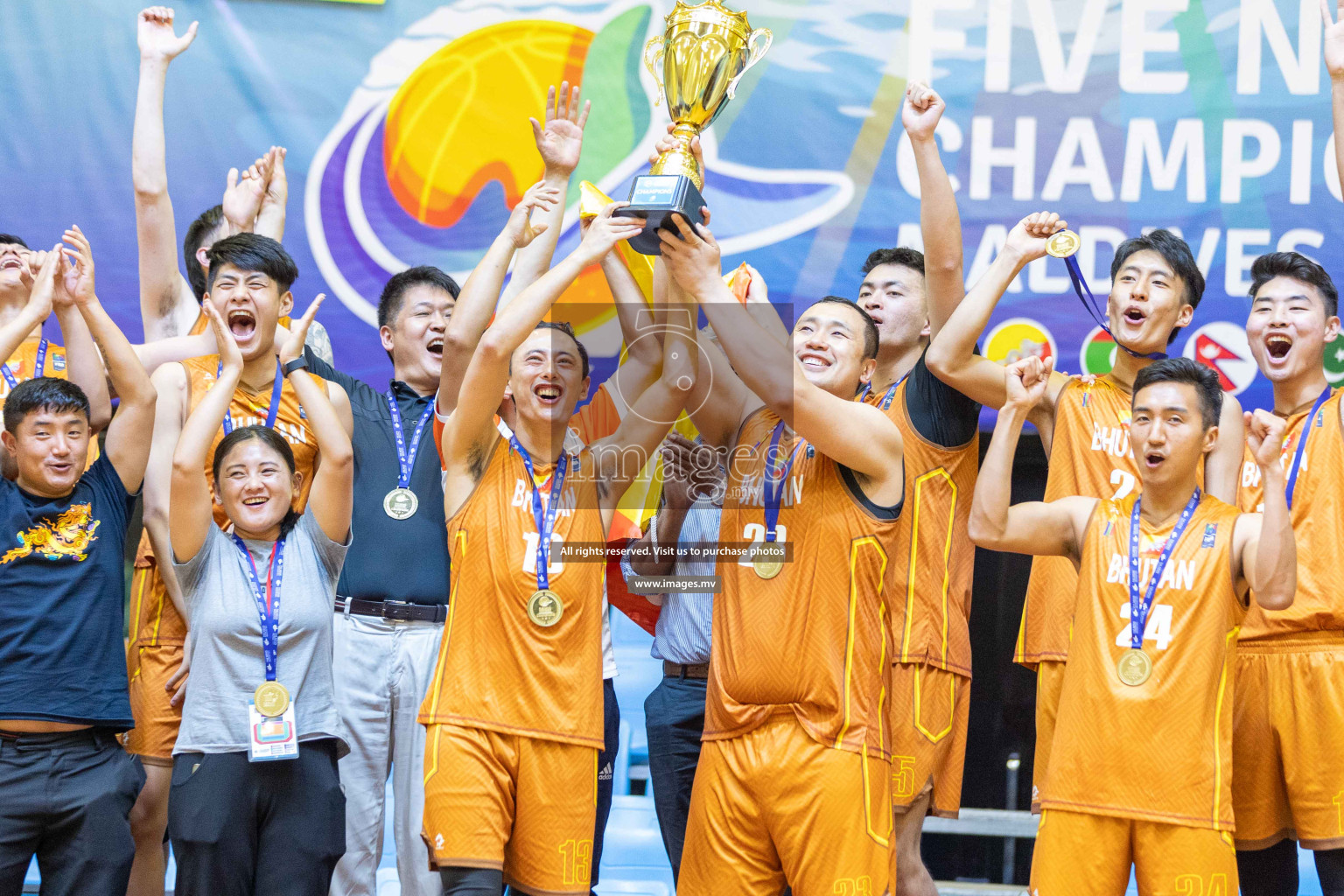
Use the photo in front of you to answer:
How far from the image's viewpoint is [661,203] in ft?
10.5

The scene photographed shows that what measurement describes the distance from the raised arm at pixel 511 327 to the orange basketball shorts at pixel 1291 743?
2327 mm

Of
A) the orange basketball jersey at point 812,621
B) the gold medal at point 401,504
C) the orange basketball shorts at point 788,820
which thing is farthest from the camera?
the gold medal at point 401,504

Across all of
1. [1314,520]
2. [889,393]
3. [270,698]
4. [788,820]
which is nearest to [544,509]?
[270,698]

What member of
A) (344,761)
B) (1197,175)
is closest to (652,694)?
(344,761)

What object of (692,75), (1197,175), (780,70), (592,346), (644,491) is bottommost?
(644,491)

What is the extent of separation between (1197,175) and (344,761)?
3.99 metres

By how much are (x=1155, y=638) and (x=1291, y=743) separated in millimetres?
890

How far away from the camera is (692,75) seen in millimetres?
3799

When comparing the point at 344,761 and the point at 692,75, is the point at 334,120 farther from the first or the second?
the point at 344,761

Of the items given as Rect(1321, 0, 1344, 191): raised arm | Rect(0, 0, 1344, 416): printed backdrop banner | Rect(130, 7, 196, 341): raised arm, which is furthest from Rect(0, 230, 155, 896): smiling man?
Rect(1321, 0, 1344, 191): raised arm

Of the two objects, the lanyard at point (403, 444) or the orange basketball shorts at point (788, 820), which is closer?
the orange basketball shorts at point (788, 820)

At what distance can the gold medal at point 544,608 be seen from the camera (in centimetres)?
350

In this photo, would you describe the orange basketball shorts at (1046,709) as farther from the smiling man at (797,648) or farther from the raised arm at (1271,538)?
the smiling man at (797,648)

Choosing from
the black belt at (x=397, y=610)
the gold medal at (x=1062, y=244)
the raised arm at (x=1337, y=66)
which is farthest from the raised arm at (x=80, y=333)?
the raised arm at (x=1337, y=66)
